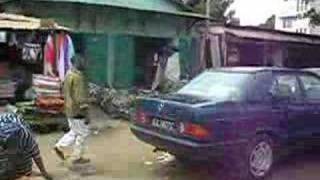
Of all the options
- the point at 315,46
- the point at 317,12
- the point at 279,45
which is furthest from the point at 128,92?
the point at 317,12

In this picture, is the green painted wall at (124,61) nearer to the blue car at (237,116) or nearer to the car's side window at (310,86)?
the blue car at (237,116)

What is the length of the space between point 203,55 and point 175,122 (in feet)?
34.6

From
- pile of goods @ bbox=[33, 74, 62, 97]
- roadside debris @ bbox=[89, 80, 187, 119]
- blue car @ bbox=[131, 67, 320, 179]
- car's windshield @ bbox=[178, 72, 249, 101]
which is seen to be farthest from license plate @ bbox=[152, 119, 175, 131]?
roadside debris @ bbox=[89, 80, 187, 119]

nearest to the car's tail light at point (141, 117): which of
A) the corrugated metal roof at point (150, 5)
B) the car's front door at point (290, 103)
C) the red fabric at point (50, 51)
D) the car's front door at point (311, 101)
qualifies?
the car's front door at point (290, 103)

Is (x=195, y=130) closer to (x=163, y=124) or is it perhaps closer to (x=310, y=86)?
(x=163, y=124)

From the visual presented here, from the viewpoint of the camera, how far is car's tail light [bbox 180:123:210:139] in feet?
24.0

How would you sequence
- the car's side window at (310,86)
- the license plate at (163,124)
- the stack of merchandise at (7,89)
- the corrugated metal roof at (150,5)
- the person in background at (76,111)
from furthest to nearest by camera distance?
the corrugated metal roof at (150,5) < the stack of merchandise at (7,89) < the car's side window at (310,86) < the person in background at (76,111) < the license plate at (163,124)

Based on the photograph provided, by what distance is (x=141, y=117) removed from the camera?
27.7 ft

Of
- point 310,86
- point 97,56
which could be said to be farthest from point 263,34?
point 310,86

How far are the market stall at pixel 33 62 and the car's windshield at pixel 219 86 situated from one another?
3.69 metres

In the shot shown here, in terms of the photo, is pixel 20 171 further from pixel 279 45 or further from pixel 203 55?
pixel 279 45

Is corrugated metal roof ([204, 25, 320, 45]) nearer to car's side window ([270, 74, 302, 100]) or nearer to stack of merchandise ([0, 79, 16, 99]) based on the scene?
stack of merchandise ([0, 79, 16, 99])

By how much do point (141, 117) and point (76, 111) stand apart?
37.3 inches

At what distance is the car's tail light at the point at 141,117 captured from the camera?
8329 millimetres
